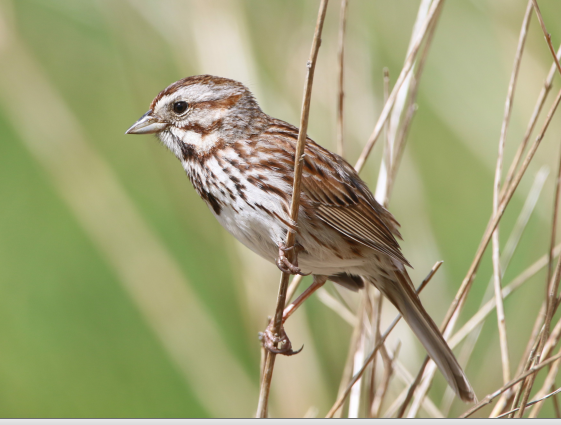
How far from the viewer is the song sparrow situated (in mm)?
2643

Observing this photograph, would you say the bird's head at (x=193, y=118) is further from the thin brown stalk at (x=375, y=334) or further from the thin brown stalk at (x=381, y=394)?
the thin brown stalk at (x=381, y=394)

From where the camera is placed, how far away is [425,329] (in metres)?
2.86

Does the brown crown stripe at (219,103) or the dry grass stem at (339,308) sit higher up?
the brown crown stripe at (219,103)

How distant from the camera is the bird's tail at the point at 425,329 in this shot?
2748 mm

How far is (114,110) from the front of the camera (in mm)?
6090

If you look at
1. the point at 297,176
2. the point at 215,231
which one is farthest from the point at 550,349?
the point at 215,231

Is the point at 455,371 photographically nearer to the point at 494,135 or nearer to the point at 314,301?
the point at 314,301

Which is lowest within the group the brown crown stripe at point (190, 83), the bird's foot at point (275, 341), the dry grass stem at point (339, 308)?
the dry grass stem at point (339, 308)

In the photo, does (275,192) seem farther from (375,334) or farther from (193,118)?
(375,334)

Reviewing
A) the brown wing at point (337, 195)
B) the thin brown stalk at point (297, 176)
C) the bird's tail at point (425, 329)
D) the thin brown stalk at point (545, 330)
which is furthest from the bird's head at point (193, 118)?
the thin brown stalk at point (545, 330)

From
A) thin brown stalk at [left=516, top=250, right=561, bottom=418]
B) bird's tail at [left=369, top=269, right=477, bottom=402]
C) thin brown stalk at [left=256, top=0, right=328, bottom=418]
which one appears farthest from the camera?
bird's tail at [left=369, top=269, right=477, bottom=402]

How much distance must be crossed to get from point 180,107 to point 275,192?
24.0 inches

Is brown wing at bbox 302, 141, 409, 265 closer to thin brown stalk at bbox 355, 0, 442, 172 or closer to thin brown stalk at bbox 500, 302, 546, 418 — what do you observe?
thin brown stalk at bbox 355, 0, 442, 172

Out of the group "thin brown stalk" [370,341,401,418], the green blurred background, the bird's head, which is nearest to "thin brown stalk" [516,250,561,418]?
"thin brown stalk" [370,341,401,418]
